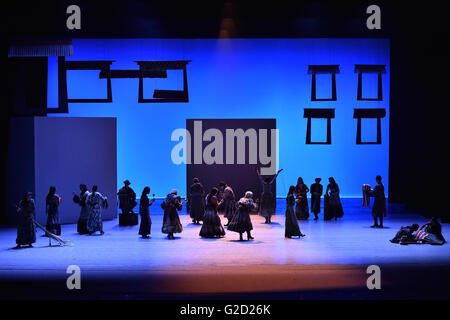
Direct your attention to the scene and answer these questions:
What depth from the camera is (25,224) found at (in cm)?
1174

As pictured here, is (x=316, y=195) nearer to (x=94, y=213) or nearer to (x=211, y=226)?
(x=211, y=226)

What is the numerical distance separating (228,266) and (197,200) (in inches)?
229

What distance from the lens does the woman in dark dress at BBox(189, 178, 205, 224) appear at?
599 inches

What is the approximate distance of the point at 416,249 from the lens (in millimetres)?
11328

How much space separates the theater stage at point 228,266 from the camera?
26.7 feet

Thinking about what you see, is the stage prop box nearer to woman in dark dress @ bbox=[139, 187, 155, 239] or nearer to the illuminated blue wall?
the illuminated blue wall

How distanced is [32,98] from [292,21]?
803 cm

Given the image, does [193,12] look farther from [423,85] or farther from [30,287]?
[30,287]

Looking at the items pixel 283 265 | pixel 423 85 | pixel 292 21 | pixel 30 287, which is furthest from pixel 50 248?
pixel 423 85

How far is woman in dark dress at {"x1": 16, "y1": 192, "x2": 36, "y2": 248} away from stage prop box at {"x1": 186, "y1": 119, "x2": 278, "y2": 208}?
263 inches

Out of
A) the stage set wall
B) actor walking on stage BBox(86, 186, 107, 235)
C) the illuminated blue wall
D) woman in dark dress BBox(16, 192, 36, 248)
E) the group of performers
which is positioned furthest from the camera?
the illuminated blue wall

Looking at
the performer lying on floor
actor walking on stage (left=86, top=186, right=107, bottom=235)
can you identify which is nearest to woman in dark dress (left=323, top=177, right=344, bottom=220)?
the performer lying on floor

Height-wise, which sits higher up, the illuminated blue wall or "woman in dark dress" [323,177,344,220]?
the illuminated blue wall

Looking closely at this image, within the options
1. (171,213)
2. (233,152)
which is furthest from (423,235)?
(233,152)
